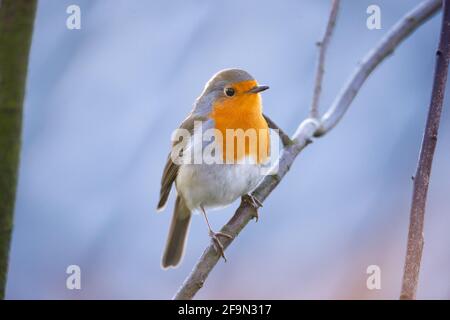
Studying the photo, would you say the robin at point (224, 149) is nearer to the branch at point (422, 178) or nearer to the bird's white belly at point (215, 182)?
the bird's white belly at point (215, 182)

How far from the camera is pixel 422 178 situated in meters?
1.08

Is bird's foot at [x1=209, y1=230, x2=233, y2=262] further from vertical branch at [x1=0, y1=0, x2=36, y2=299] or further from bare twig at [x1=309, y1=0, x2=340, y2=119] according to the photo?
vertical branch at [x1=0, y1=0, x2=36, y2=299]

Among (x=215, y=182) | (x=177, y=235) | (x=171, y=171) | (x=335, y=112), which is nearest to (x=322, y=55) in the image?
(x=335, y=112)

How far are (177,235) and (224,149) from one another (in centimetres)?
64

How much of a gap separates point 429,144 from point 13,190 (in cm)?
79

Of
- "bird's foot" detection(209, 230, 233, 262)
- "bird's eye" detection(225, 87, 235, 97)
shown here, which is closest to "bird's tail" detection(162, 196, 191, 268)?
"bird's eye" detection(225, 87, 235, 97)

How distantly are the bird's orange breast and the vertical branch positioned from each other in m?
1.42

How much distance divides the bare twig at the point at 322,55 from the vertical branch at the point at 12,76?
124 cm

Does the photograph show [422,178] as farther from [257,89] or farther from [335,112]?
[257,89]

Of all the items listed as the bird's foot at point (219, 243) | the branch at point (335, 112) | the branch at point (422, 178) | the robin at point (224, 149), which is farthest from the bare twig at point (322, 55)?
the branch at point (422, 178)

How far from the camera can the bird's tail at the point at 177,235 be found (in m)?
2.67

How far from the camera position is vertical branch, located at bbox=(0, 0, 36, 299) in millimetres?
917

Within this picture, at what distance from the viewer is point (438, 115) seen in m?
1.10
